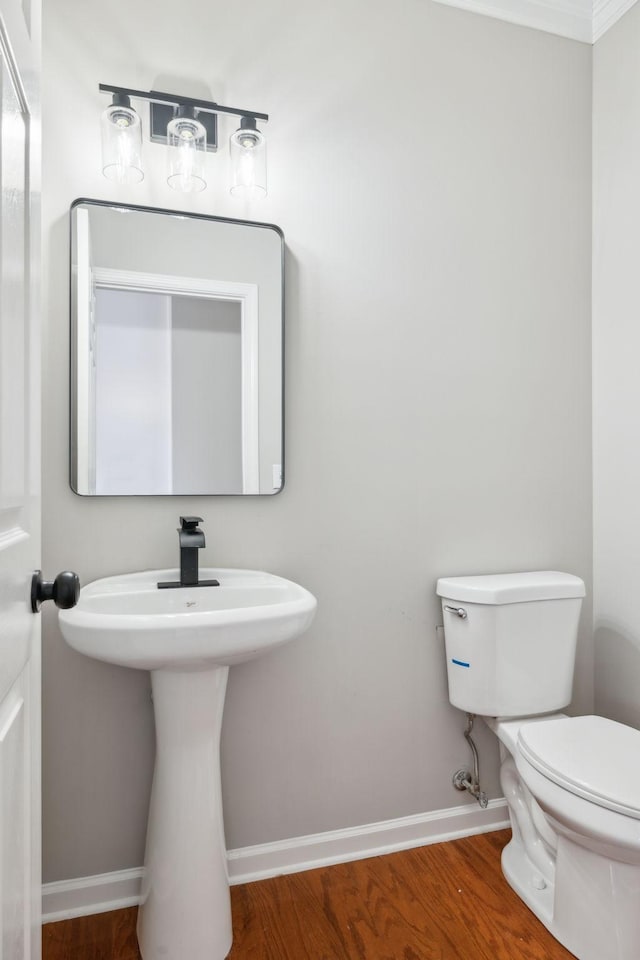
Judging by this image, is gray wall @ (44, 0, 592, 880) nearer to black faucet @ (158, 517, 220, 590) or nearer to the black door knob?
black faucet @ (158, 517, 220, 590)

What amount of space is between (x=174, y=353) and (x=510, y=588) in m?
1.13

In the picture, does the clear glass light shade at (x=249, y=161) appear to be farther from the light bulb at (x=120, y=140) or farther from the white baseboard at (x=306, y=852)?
the white baseboard at (x=306, y=852)

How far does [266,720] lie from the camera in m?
1.73

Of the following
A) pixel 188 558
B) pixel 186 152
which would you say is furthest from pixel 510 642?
pixel 186 152

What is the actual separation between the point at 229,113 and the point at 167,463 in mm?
945

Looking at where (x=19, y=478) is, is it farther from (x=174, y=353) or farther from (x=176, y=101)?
(x=176, y=101)

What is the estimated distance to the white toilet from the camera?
1.32 metres

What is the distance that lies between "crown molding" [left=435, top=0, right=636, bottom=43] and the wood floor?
2.58 metres

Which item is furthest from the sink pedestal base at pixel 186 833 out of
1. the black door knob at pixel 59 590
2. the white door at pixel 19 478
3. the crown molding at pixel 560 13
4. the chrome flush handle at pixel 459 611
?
the crown molding at pixel 560 13

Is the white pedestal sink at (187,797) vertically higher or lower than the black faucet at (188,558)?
lower

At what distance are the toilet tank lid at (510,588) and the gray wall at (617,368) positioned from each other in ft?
0.85

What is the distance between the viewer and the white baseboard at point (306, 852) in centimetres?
156

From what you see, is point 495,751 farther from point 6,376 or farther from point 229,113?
point 229,113

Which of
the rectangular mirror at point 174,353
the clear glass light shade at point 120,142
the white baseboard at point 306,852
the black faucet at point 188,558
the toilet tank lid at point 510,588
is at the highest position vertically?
the clear glass light shade at point 120,142
